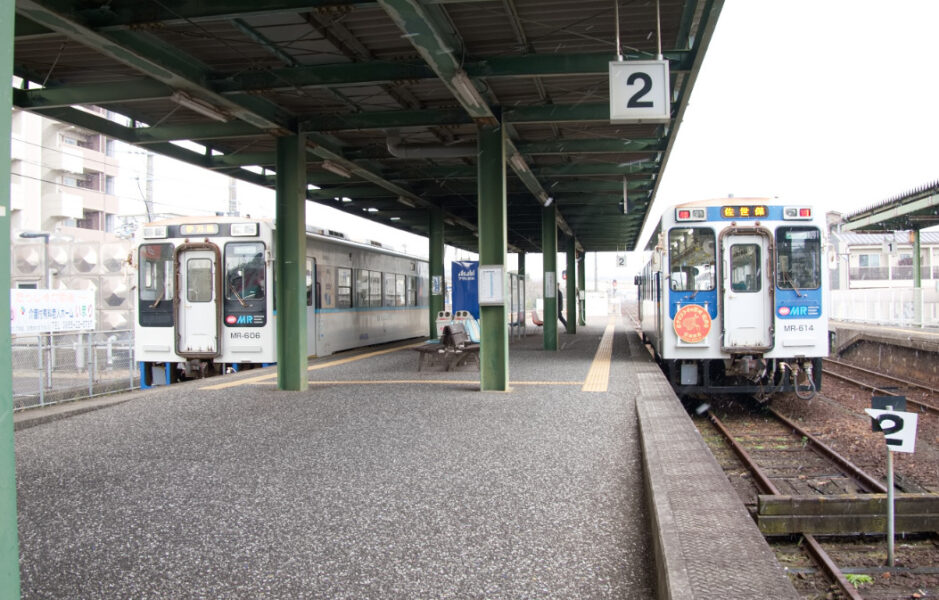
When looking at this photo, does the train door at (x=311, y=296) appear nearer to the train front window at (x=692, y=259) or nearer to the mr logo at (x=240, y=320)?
the mr logo at (x=240, y=320)

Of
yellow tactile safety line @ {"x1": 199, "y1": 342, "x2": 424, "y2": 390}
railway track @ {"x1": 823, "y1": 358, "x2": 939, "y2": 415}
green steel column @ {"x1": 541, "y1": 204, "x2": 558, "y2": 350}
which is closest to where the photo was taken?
railway track @ {"x1": 823, "y1": 358, "x2": 939, "y2": 415}

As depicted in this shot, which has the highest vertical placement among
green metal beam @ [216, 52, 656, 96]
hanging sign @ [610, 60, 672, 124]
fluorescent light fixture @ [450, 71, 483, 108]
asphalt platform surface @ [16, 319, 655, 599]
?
green metal beam @ [216, 52, 656, 96]

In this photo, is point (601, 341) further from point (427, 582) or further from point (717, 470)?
point (427, 582)

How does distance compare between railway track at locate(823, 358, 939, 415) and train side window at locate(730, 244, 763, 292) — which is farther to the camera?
railway track at locate(823, 358, 939, 415)

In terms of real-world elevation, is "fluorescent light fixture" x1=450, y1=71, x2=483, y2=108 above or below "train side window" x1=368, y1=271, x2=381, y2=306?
above

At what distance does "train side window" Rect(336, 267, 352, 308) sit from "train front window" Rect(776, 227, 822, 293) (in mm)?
9541

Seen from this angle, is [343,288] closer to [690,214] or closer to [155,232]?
[155,232]

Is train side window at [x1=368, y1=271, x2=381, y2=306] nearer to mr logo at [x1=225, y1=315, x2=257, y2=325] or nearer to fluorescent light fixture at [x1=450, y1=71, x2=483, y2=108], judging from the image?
mr logo at [x1=225, y1=315, x2=257, y2=325]

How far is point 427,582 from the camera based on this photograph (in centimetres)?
337

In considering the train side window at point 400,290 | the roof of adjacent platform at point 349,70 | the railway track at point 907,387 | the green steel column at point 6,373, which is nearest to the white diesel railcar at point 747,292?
the railway track at point 907,387

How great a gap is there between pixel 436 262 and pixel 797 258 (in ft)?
36.4

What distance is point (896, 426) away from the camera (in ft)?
14.9

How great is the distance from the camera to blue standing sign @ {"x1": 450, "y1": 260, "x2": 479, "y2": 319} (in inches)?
726

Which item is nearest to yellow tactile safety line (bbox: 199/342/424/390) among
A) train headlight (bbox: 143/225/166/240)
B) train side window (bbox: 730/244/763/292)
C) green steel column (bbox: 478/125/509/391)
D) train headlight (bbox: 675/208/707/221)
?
train headlight (bbox: 143/225/166/240)
